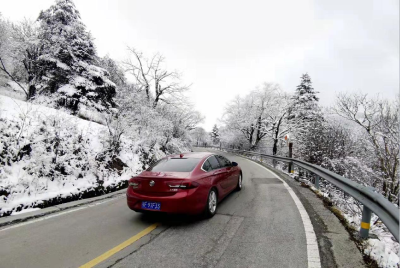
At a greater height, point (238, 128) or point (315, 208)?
point (238, 128)

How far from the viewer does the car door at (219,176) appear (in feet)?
16.4

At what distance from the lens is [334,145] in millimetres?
13984

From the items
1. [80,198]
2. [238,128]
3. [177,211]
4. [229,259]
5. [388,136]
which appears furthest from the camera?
[238,128]

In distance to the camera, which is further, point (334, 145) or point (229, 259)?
point (334, 145)

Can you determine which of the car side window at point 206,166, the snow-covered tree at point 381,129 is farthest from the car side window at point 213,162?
the snow-covered tree at point 381,129

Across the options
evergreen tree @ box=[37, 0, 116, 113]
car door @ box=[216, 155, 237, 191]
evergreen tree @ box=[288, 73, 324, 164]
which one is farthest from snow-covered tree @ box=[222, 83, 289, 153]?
car door @ box=[216, 155, 237, 191]

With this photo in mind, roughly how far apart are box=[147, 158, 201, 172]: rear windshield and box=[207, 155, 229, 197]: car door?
0.49 m

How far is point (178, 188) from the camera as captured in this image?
13.1ft

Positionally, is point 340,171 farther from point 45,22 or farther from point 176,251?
point 45,22

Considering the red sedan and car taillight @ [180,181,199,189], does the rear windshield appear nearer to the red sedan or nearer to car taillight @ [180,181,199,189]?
the red sedan

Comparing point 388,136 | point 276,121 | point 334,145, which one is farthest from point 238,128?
point 388,136

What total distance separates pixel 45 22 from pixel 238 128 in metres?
27.0

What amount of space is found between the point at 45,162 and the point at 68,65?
13074mm

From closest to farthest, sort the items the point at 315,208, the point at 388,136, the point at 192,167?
the point at 192,167 → the point at 315,208 → the point at 388,136
